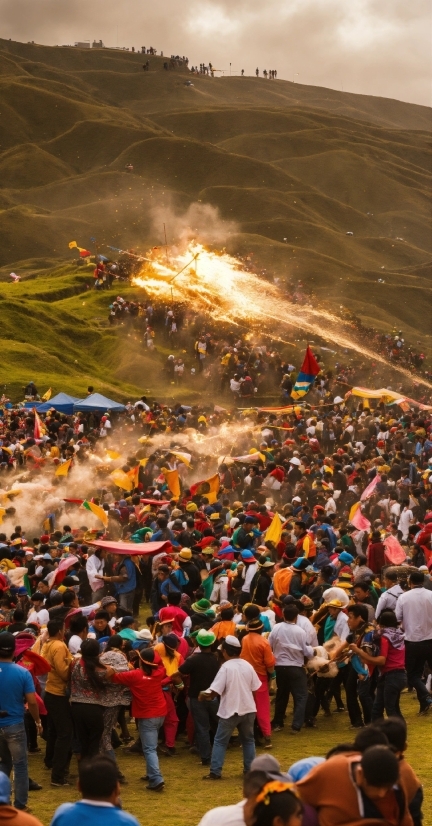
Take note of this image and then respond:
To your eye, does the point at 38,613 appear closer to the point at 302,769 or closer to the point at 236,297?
the point at 302,769

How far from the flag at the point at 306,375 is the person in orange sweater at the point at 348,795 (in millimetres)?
26705

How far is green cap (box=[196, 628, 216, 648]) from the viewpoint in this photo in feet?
37.7

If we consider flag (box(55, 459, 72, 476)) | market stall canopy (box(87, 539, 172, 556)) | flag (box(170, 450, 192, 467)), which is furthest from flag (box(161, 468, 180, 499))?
market stall canopy (box(87, 539, 172, 556))

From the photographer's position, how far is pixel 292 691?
40.9ft

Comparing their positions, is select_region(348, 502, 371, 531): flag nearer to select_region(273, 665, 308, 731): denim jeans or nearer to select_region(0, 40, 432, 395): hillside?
select_region(273, 665, 308, 731): denim jeans

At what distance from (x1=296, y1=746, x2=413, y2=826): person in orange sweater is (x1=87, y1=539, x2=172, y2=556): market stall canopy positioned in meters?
10.7

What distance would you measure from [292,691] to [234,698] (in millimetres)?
1788

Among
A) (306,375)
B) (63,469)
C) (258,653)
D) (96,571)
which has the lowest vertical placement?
(63,469)

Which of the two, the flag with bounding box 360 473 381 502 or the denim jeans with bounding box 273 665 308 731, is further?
the flag with bounding box 360 473 381 502

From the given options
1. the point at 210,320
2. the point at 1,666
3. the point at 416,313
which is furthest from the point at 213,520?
the point at 416,313

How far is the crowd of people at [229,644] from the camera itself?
6.46 metres

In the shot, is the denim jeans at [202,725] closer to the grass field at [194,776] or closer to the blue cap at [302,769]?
the grass field at [194,776]

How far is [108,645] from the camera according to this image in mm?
11352

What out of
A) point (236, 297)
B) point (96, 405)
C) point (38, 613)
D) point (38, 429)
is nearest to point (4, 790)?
point (38, 613)
